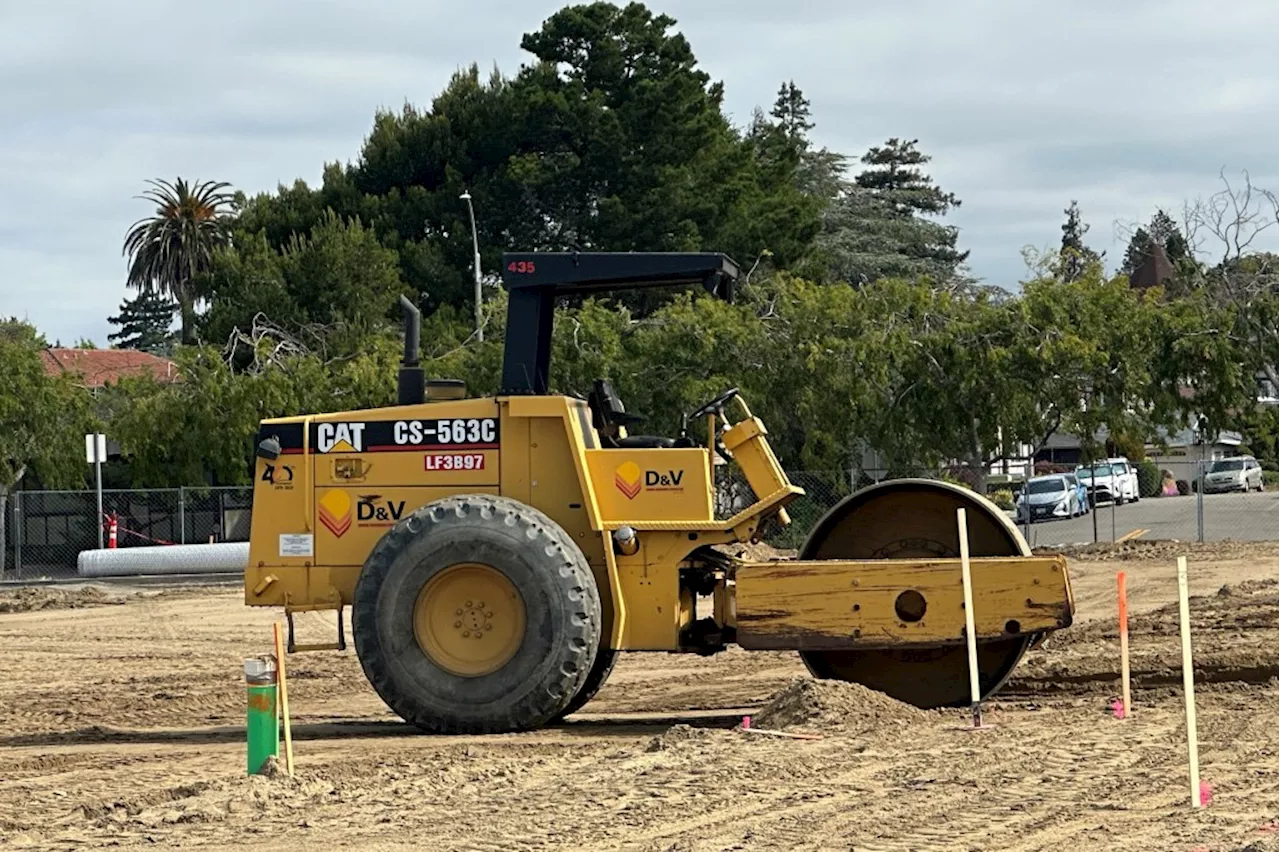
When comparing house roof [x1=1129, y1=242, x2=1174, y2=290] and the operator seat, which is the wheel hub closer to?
the operator seat

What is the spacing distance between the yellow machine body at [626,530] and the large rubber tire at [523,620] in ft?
1.28

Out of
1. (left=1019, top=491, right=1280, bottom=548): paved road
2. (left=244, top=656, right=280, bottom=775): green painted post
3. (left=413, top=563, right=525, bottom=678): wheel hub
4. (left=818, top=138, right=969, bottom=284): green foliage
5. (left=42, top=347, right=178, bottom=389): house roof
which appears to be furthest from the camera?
(left=818, top=138, right=969, bottom=284): green foliage

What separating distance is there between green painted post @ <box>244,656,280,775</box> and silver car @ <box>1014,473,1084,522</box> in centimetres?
2944

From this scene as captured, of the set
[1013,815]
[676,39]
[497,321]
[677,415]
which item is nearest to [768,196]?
[676,39]

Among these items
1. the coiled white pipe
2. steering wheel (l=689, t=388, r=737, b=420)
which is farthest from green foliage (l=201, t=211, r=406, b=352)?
steering wheel (l=689, t=388, r=737, b=420)

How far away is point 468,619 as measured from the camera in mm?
10930

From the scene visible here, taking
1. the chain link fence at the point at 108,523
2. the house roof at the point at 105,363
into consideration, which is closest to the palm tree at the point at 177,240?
the house roof at the point at 105,363

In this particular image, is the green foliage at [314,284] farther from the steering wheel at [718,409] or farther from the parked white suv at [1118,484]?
the steering wheel at [718,409]

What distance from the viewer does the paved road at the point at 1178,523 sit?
31038 millimetres

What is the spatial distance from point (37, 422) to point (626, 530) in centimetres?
2648

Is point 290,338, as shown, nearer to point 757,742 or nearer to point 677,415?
point 677,415

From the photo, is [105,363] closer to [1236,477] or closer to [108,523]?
[108,523]

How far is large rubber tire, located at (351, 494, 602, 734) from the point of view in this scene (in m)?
10.6

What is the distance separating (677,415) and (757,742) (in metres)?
22.5
